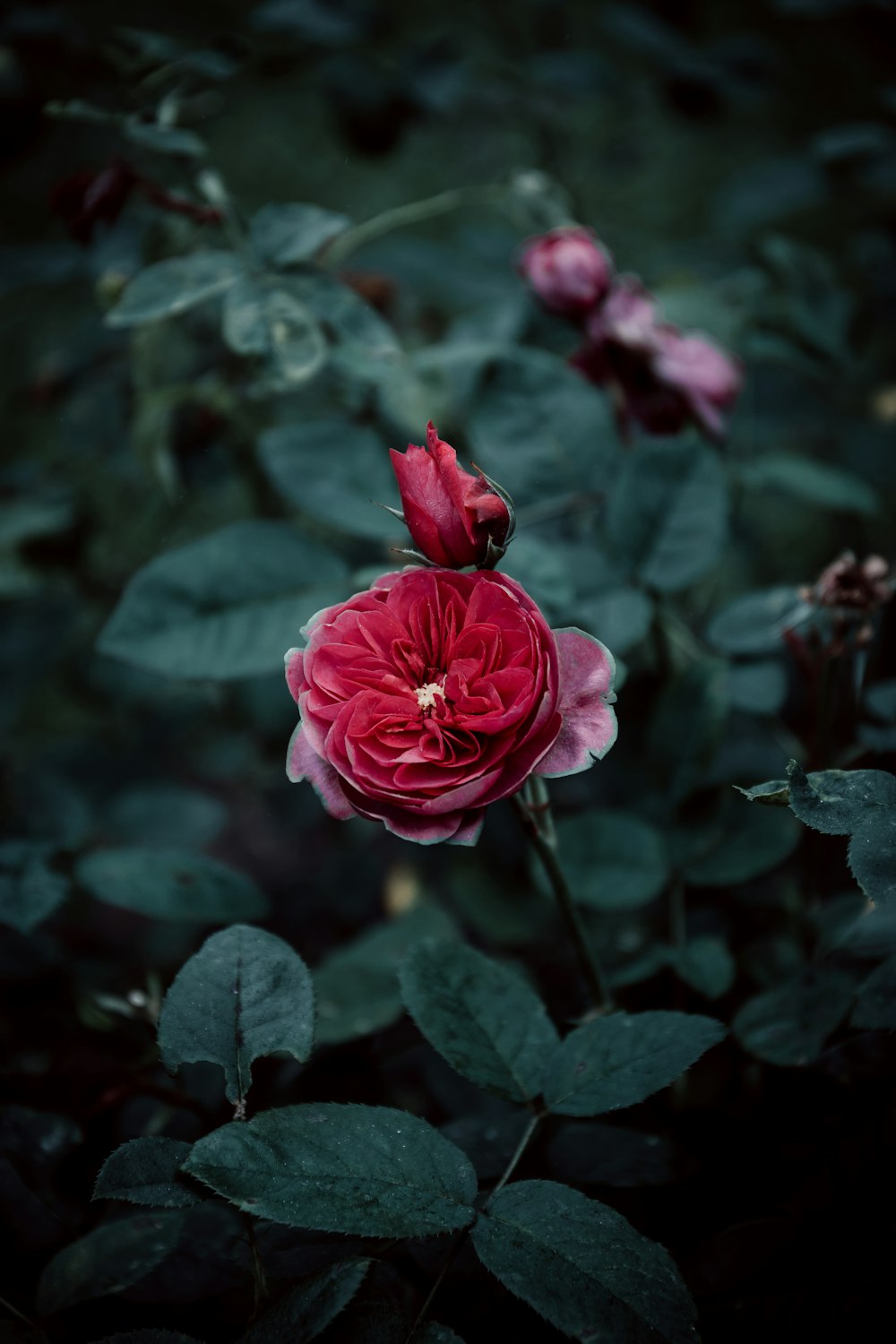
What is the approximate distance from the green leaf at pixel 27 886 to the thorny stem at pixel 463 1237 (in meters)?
0.36

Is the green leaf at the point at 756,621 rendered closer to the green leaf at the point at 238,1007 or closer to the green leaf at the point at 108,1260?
the green leaf at the point at 238,1007

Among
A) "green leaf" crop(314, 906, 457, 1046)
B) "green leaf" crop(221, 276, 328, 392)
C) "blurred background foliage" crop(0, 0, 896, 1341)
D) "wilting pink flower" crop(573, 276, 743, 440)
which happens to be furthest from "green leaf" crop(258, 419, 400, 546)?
"green leaf" crop(314, 906, 457, 1046)

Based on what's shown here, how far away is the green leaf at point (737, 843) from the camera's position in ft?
2.29

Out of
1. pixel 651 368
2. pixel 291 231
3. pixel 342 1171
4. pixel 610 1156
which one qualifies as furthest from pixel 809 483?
pixel 342 1171

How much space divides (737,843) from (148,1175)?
482 millimetres

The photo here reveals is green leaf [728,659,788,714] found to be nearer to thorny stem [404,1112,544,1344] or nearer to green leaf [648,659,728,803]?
green leaf [648,659,728,803]

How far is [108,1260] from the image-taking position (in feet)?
1.52

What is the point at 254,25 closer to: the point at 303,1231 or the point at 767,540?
the point at 767,540

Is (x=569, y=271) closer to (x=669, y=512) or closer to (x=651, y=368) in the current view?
(x=651, y=368)

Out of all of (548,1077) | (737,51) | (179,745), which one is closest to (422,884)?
(179,745)

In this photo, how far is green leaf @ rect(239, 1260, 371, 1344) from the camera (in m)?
0.42

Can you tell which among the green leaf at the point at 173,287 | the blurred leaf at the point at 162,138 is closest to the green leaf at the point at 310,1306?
the green leaf at the point at 173,287

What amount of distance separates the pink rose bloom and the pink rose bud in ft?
1.32

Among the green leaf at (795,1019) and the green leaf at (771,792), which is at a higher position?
the green leaf at (771,792)
